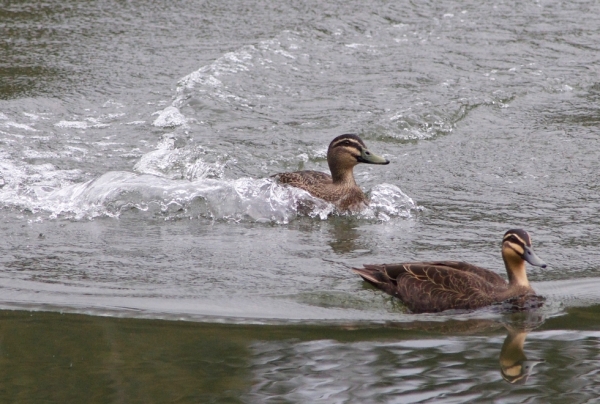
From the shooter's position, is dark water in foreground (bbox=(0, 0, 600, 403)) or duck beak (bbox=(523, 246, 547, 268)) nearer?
dark water in foreground (bbox=(0, 0, 600, 403))

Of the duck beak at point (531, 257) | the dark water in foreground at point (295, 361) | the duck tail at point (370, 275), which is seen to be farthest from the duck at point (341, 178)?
the dark water in foreground at point (295, 361)

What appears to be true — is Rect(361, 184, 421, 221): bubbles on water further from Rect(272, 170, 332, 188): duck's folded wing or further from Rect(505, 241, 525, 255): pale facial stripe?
Rect(505, 241, 525, 255): pale facial stripe

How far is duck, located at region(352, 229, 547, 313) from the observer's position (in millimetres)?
7359

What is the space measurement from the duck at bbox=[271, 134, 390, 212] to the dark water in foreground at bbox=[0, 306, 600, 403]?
339 centimetres

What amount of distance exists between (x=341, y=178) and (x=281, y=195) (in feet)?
2.38

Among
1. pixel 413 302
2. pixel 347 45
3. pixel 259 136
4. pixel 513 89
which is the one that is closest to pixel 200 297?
pixel 413 302

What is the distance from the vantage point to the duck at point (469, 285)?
7359 mm

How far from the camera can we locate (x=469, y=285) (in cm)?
739

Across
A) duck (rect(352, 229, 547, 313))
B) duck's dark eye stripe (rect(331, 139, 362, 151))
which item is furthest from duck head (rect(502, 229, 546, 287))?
duck's dark eye stripe (rect(331, 139, 362, 151))

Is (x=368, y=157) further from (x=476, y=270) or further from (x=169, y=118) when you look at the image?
(x=169, y=118)

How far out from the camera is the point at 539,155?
1179 cm

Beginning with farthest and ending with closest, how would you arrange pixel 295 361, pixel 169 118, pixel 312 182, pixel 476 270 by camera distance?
pixel 169 118 < pixel 312 182 < pixel 476 270 < pixel 295 361

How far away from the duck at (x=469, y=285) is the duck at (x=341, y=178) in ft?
9.23

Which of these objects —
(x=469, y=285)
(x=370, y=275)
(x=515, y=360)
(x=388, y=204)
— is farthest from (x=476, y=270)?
(x=388, y=204)
